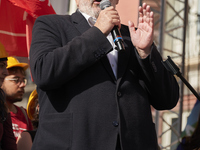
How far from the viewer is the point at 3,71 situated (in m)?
3.61

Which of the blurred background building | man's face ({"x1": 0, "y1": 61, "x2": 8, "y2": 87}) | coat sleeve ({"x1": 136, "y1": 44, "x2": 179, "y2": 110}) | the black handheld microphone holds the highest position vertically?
the black handheld microphone

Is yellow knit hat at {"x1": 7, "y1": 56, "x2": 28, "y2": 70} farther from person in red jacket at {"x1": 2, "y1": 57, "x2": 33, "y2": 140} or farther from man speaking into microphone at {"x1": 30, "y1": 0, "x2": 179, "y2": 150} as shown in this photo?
man speaking into microphone at {"x1": 30, "y1": 0, "x2": 179, "y2": 150}

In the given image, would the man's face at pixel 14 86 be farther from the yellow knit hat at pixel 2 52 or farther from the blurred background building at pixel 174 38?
the yellow knit hat at pixel 2 52

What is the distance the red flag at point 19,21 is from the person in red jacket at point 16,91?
671mm

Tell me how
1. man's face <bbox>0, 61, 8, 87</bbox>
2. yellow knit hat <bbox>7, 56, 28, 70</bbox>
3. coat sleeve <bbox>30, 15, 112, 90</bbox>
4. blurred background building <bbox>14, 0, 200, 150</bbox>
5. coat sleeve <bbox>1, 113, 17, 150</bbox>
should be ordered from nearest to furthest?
coat sleeve <bbox>30, 15, 112, 90</bbox>, coat sleeve <bbox>1, 113, 17, 150</bbox>, man's face <bbox>0, 61, 8, 87</bbox>, yellow knit hat <bbox>7, 56, 28, 70</bbox>, blurred background building <bbox>14, 0, 200, 150</bbox>

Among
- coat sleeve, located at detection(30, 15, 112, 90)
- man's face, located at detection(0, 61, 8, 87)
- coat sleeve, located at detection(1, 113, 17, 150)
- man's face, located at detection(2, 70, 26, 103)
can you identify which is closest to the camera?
coat sleeve, located at detection(30, 15, 112, 90)

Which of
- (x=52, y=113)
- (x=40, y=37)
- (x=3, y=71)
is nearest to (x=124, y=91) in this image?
(x=52, y=113)

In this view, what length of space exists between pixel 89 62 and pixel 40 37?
1.04 ft

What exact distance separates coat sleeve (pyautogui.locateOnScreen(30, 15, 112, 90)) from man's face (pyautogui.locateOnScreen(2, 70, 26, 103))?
2871mm

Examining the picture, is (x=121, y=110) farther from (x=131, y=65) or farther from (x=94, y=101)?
(x=131, y=65)

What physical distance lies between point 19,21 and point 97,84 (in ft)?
8.26

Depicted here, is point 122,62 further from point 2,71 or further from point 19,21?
point 19,21

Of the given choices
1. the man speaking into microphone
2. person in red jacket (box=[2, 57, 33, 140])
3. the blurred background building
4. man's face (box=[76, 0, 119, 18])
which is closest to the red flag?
the blurred background building

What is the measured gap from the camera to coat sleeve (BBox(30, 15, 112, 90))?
1.79 meters
